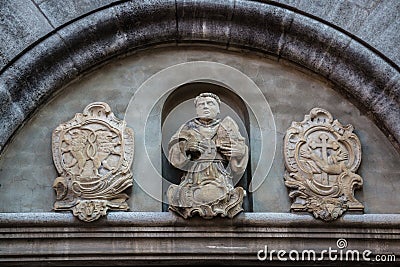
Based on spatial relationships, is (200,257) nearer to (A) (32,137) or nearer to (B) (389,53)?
(A) (32,137)

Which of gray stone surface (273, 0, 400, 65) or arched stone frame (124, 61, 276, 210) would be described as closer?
arched stone frame (124, 61, 276, 210)

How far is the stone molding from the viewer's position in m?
5.87

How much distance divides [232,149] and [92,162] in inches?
36.2

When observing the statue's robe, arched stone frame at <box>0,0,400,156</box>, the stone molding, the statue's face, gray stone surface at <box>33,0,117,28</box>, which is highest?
gray stone surface at <box>33,0,117,28</box>

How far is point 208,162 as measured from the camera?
20.0 feet

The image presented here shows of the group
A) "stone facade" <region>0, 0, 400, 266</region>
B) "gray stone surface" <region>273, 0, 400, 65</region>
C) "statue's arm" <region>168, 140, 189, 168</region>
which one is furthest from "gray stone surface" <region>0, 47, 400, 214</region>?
"gray stone surface" <region>273, 0, 400, 65</region>

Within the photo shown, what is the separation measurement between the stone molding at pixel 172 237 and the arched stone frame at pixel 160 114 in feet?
0.89

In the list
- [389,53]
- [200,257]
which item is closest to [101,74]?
[200,257]

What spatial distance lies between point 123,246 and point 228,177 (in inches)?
32.0

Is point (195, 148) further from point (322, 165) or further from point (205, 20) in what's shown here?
point (205, 20)

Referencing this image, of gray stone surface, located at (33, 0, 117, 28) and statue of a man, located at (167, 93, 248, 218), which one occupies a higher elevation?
gray stone surface, located at (33, 0, 117, 28)

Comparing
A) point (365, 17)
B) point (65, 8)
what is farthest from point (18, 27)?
point (365, 17)

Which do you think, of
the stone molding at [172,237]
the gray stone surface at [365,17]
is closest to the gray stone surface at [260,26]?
the gray stone surface at [365,17]

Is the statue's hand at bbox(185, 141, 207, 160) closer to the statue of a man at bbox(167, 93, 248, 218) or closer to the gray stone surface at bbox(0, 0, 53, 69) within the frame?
the statue of a man at bbox(167, 93, 248, 218)
